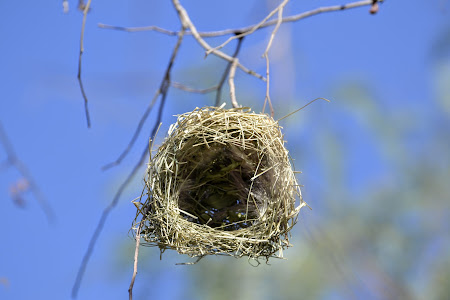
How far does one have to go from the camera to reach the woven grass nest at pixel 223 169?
2119 mm

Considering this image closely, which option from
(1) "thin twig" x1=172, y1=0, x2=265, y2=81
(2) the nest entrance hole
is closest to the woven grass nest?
(2) the nest entrance hole

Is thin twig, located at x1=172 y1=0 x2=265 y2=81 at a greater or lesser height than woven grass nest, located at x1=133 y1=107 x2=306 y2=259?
greater

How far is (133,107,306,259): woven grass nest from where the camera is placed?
2119 mm

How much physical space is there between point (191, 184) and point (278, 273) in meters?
3.51

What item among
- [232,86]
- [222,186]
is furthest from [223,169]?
[232,86]

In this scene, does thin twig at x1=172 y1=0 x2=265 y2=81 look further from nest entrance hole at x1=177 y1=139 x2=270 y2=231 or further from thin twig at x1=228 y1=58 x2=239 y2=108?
nest entrance hole at x1=177 y1=139 x2=270 y2=231

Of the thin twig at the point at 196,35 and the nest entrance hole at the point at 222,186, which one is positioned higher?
the thin twig at the point at 196,35

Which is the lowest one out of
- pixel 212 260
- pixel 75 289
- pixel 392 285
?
pixel 212 260

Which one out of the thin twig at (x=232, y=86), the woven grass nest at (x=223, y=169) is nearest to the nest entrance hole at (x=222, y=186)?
the woven grass nest at (x=223, y=169)

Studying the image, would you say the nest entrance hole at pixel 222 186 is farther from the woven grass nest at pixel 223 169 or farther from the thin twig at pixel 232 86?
the thin twig at pixel 232 86

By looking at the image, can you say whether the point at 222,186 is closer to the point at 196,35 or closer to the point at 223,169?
the point at 223,169

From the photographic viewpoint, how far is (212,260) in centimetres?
584

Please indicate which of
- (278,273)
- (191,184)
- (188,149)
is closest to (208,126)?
(188,149)

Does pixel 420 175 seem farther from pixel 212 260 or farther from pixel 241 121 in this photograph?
pixel 241 121
